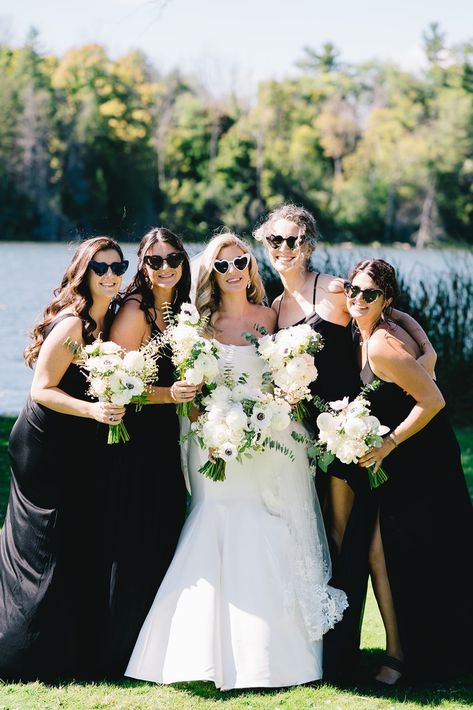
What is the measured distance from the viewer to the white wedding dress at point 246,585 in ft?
15.3

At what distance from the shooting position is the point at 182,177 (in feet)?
207

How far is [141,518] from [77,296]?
1.29 meters

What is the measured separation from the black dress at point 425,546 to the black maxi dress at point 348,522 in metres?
0.12

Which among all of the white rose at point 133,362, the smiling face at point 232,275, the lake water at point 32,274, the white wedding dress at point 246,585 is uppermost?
the smiling face at point 232,275

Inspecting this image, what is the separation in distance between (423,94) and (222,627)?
7467 cm

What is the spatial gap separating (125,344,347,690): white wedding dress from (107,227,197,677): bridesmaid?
97 millimetres

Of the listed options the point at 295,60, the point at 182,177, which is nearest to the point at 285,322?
the point at 182,177

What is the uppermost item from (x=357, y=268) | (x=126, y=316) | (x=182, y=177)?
(x=357, y=268)

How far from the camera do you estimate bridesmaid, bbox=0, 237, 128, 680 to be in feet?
15.6

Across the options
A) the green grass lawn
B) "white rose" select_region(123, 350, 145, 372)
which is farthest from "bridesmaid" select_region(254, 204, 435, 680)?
"white rose" select_region(123, 350, 145, 372)

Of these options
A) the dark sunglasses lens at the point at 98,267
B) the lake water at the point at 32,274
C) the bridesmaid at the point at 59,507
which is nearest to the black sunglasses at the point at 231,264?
the bridesmaid at the point at 59,507

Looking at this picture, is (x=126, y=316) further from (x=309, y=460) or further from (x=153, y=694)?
(x=153, y=694)

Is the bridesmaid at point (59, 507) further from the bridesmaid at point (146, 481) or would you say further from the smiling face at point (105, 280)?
the bridesmaid at point (146, 481)

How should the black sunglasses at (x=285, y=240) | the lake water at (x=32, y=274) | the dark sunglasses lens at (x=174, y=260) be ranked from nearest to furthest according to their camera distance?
1. the dark sunglasses lens at (x=174, y=260)
2. the black sunglasses at (x=285, y=240)
3. the lake water at (x=32, y=274)
